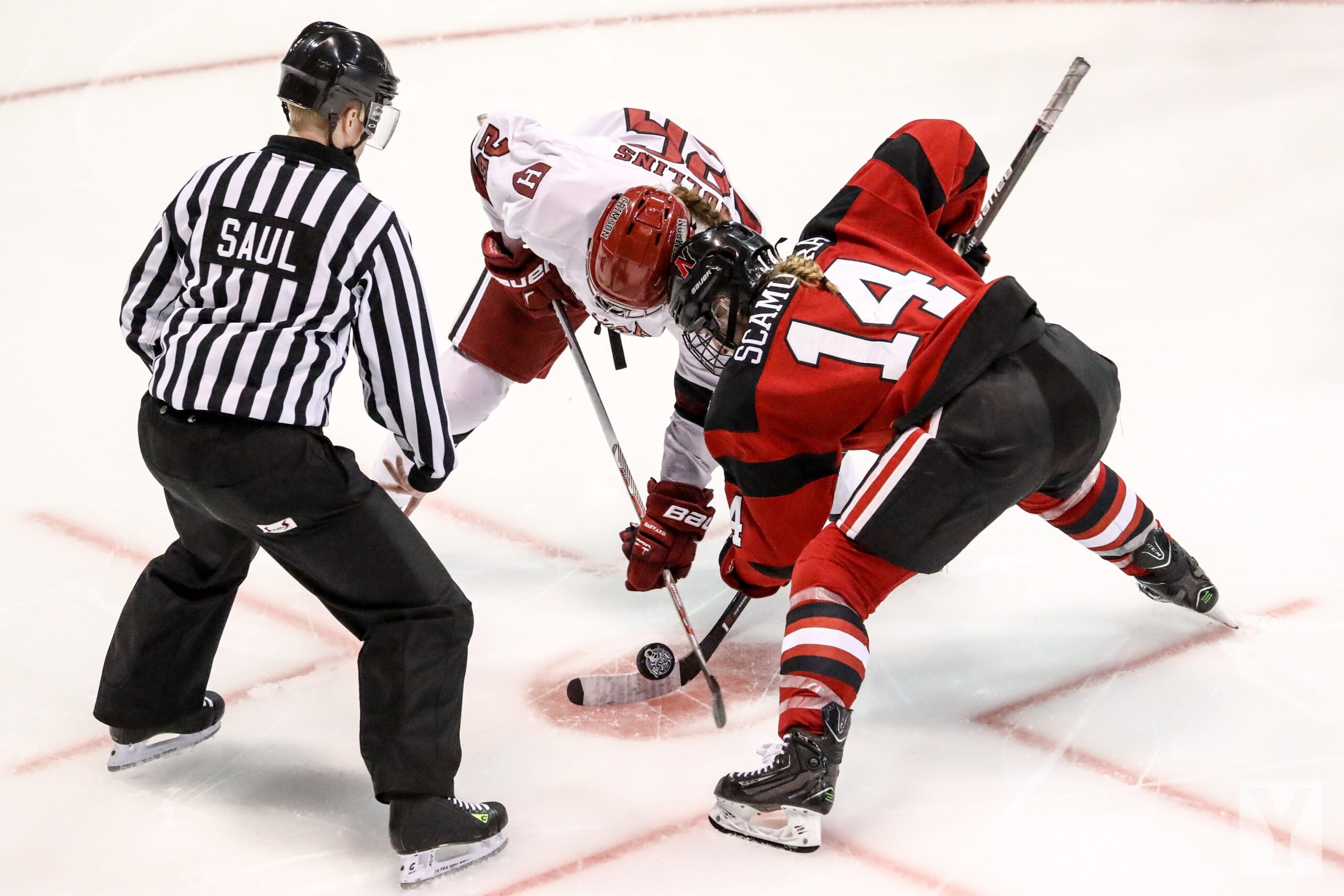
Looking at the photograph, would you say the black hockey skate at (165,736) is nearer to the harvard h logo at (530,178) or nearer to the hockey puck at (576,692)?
the hockey puck at (576,692)

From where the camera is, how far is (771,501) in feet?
7.27

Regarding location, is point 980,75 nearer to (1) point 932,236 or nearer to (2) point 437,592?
(1) point 932,236

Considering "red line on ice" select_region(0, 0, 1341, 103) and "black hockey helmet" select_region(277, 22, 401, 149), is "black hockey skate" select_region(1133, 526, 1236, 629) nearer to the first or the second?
"black hockey helmet" select_region(277, 22, 401, 149)

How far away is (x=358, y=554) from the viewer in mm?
2059

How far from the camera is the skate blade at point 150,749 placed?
2.44m

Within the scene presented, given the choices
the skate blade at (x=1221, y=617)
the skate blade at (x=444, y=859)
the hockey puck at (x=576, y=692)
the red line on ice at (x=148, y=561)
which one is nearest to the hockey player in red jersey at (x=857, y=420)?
the skate blade at (x=444, y=859)

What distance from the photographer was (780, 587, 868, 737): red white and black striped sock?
2.08 m

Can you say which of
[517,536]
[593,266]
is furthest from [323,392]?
[517,536]

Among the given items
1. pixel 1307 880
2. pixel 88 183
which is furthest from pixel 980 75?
pixel 1307 880

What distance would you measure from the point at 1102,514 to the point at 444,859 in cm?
136

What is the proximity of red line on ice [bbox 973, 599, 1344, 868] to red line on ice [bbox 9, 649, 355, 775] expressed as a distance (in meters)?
1.39

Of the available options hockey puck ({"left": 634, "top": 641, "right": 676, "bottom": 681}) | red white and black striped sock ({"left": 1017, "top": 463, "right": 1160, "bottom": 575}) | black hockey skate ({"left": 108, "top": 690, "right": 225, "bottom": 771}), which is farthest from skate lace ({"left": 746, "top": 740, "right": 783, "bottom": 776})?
black hockey skate ({"left": 108, "top": 690, "right": 225, "bottom": 771})

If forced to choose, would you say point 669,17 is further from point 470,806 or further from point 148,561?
point 470,806

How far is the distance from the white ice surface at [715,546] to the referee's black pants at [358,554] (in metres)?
0.25
